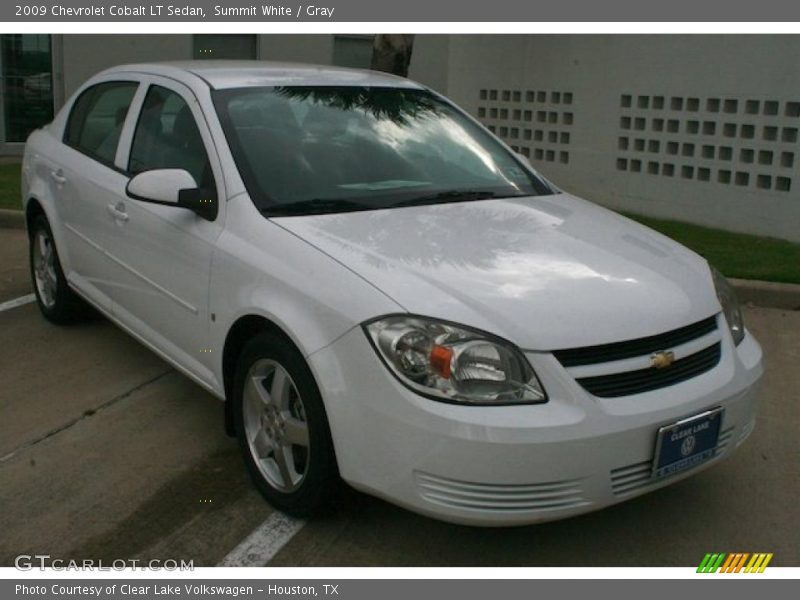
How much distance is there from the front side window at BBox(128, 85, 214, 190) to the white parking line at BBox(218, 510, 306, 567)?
1413 millimetres

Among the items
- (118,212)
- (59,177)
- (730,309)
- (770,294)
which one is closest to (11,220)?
(59,177)

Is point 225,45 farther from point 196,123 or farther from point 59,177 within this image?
point 196,123

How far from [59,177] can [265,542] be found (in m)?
2.98

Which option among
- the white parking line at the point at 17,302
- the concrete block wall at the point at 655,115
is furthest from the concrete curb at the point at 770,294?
the white parking line at the point at 17,302

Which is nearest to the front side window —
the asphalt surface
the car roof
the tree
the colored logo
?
the car roof

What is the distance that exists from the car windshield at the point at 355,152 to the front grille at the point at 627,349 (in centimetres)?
121

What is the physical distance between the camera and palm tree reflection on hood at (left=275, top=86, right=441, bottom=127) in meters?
4.51

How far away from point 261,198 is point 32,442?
161 centimetres

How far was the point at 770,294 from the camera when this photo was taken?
6578 millimetres

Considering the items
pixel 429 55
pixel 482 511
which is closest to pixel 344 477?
pixel 482 511

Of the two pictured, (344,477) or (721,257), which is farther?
(721,257)

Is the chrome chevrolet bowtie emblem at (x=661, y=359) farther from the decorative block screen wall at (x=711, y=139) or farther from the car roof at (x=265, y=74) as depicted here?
the decorative block screen wall at (x=711, y=139)

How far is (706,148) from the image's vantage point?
9.12 metres

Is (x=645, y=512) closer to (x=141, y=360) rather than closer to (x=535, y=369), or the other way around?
(x=535, y=369)
